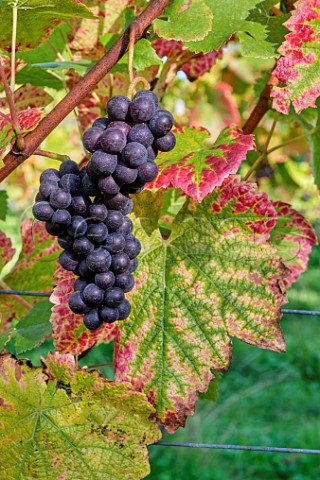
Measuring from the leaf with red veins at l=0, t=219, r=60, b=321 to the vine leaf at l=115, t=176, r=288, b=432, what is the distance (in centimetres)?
37

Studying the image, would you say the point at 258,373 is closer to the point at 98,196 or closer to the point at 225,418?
the point at 225,418

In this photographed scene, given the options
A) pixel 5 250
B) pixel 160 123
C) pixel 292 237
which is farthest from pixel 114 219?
pixel 5 250

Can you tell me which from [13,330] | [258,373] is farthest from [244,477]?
[13,330]

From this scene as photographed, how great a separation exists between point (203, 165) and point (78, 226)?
0.19 m

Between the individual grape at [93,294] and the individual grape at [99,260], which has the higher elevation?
the individual grape at [99,260]

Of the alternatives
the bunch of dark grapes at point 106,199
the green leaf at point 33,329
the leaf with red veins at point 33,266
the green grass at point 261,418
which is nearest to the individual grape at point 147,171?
the bunch of dark grapes at point 106,199

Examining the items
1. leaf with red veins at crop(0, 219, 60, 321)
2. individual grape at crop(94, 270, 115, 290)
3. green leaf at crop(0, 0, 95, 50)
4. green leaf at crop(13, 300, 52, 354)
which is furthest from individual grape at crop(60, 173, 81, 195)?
leaf with red veins at crop(0, 219, 60, 321)

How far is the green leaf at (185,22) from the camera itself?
2.89 feet

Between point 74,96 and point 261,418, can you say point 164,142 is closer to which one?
point 74,96

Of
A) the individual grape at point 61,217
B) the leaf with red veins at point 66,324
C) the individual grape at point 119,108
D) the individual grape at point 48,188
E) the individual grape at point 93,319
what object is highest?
the individual grape at point 119,108

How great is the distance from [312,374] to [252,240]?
9.43ft

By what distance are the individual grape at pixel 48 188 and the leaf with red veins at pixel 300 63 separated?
1.01 feet

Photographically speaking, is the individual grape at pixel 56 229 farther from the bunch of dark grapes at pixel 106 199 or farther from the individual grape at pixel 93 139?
the individual grape at pixel 93 139

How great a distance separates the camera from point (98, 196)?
0.79 metres
